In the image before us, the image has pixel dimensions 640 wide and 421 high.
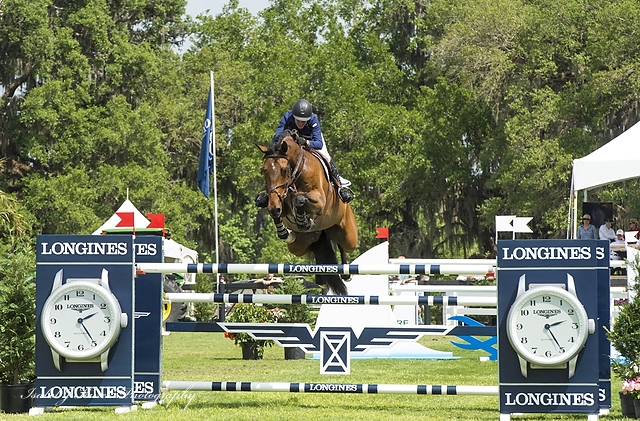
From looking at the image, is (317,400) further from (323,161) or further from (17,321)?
(17,321)

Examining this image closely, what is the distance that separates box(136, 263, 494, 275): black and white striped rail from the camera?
504cm

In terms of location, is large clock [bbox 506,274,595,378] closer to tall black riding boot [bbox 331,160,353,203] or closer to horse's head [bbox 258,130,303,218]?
horse's head [bbox 258,130,303,218]

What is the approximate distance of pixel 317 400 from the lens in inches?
229

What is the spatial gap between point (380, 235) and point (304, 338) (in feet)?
15.9

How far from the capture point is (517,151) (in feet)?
73.8

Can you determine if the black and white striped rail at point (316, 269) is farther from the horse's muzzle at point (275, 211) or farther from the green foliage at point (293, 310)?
the green foliage at point (293, 310)

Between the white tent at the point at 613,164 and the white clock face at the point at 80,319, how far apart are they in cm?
837

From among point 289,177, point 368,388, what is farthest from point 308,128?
point 368,388

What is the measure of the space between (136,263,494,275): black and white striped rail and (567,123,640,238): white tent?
6.69 meters

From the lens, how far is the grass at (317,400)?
504cm

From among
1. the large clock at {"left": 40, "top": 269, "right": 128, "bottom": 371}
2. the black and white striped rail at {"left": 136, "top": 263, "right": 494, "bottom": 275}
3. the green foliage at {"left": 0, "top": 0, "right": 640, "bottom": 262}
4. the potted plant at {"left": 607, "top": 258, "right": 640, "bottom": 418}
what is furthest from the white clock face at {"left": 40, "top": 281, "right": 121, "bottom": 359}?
the green foliage at {"left": 0, "top": 0, "right": 640, "bottom": 262}

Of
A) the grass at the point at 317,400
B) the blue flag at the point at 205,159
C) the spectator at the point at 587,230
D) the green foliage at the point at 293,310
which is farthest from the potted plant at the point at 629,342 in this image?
the blue flag at the point at 205,159

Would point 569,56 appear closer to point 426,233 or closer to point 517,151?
point 517,151

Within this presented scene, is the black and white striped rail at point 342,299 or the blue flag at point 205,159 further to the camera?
the blue flag at point 205,159
